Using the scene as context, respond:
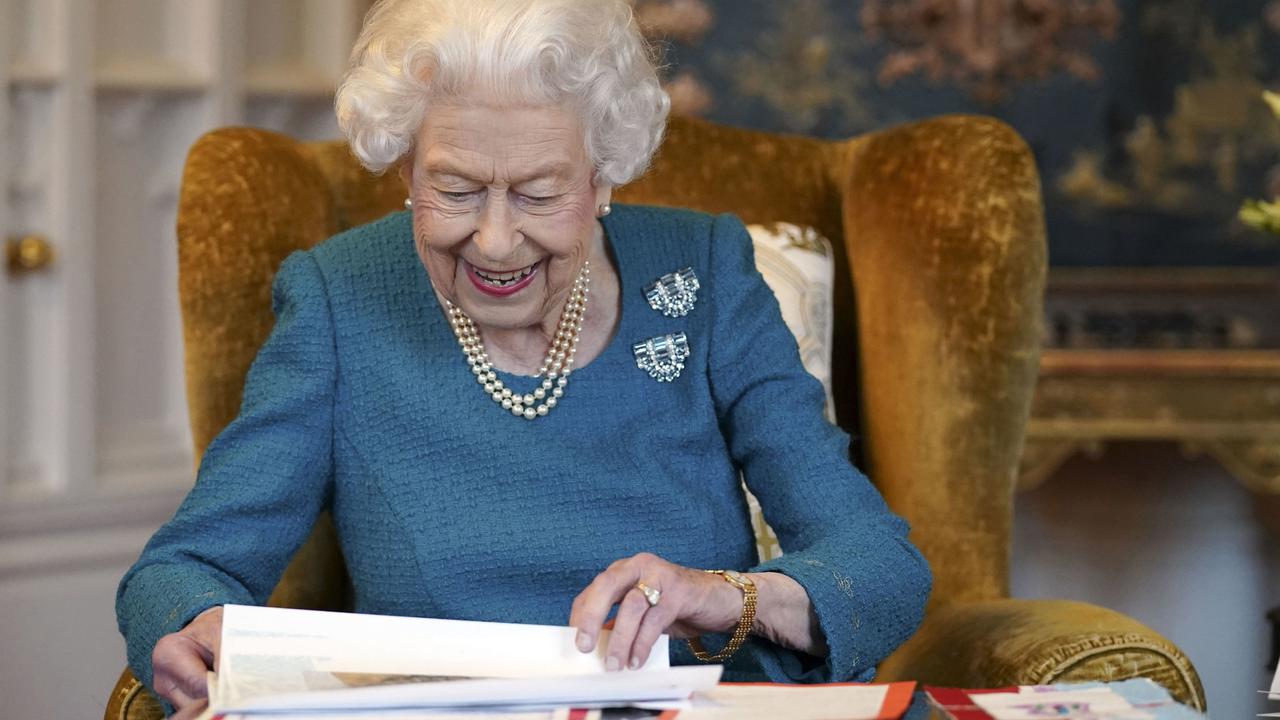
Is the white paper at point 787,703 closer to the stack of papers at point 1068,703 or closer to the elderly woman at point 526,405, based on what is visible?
the stack of papers at point 1068,703

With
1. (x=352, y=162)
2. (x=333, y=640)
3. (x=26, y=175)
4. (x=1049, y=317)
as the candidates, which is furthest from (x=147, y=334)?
(x=1049, y=317)

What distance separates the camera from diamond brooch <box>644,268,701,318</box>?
1.69 m

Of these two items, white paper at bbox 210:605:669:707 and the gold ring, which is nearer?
white paper at bbox 210:605:669:707

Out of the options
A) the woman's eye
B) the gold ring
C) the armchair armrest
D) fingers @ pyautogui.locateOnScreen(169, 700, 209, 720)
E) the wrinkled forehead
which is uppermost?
the wrinkled forehead

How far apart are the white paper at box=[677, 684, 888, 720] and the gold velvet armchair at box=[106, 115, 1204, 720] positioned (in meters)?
0.59

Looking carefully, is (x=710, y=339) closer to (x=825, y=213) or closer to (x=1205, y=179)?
(x=825, y=213)

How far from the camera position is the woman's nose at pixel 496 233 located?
143cm

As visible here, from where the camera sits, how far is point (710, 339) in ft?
5.57

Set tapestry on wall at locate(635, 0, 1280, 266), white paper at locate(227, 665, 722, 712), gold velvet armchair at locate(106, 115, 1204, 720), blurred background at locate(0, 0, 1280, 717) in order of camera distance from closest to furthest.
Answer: white paper at locate(227, 665, 722, 712)
gold velvet armchair at locate(106, 115, 1204, 720)
blurred background at locate(0, 0, 1280, 717)
tapestry on wall at locate(635, 0, 1280, 266)

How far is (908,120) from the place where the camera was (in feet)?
14.4

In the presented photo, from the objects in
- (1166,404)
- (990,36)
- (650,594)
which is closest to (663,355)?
(650,594)

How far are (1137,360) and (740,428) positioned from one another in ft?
9.08

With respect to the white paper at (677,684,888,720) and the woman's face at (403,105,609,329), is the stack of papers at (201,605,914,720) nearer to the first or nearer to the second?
the white paper at (677,684,888,720)

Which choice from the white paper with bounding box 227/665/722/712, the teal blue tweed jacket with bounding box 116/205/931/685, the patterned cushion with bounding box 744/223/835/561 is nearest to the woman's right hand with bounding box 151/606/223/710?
the teal blue tweed jacket with bounding box 116/205/931/685
